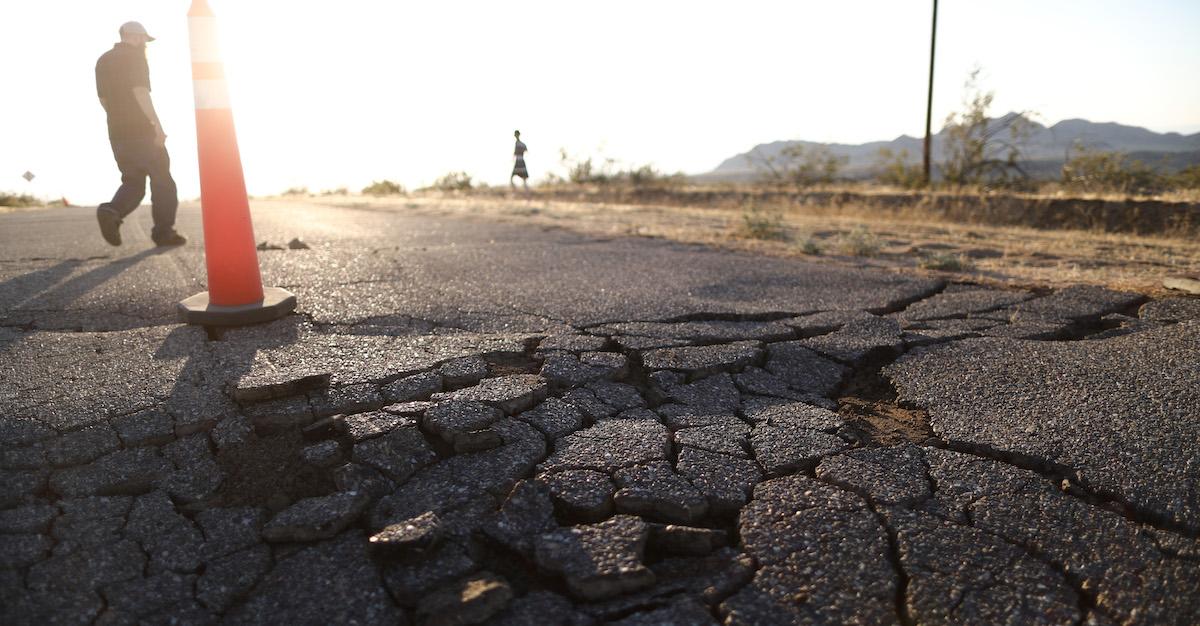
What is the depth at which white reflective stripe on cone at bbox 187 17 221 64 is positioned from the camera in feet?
10.6

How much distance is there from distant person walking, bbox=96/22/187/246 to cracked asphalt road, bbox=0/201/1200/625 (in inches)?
101

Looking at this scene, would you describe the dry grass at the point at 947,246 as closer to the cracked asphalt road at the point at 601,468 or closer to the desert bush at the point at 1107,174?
the cracked asphalt road at the point at 601,468

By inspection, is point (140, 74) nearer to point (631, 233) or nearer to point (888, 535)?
point (631, 233)

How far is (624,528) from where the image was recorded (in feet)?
6.00

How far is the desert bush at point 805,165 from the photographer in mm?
19344

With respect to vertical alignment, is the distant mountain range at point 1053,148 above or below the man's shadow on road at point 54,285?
above

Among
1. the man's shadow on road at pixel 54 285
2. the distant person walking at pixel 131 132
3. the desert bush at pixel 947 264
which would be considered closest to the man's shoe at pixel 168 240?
the distant person walking at pixel 131 132

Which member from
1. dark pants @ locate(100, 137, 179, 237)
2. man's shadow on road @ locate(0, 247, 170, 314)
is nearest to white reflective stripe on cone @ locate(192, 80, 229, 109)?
man's shadow on road @ locate(0, 247, 170, 314)

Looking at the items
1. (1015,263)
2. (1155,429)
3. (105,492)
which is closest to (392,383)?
(105,492)

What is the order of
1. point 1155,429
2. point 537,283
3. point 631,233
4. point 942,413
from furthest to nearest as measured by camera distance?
point 631,233
point 537,283
point 942,413
point 1155,429

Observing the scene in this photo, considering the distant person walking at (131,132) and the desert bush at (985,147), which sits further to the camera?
the desert bush at (985,147)

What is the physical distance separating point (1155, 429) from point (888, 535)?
3.79 feet

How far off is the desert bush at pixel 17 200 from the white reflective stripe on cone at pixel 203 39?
1671 centimetres

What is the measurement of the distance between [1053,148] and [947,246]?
48.3ft
